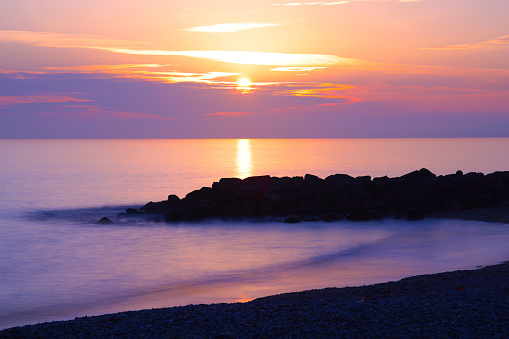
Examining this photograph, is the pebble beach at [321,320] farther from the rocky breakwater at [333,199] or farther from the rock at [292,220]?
the rocky breakwater at [333,199]

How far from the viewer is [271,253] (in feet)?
65.9

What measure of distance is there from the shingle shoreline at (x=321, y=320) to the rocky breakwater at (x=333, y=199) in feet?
59.2

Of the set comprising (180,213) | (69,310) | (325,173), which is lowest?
(69,310)

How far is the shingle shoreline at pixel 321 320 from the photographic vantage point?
7414 millimetres

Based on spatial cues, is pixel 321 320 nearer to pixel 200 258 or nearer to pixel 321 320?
pixel 321 320

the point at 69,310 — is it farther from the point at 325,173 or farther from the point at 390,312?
the point at 325,173

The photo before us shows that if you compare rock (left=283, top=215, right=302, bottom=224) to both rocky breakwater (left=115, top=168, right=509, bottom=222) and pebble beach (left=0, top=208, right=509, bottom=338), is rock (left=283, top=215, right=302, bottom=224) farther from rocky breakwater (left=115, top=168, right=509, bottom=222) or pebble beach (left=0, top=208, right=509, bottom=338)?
pebble beach (left=0, top=208, right=509, bottom=338)

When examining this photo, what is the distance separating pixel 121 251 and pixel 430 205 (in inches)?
585

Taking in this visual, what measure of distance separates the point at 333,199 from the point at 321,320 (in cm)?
2142

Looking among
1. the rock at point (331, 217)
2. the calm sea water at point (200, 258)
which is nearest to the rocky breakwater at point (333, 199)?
the rock at point (331, 217)

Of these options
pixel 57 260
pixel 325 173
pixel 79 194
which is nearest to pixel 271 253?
pixel 57 260

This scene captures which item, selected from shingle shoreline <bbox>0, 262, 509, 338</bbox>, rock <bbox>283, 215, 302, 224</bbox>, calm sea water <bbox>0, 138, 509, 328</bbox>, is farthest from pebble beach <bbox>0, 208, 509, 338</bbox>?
rock <bbox>283, 215, 302, 224</bbox>

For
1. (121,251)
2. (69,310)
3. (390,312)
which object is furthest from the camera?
(121,251)

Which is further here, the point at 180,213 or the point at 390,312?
the point at 180,213
